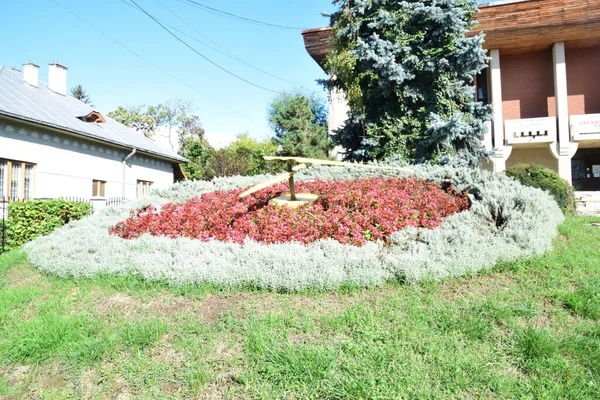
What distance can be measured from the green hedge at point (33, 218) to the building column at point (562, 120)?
54.2 ft

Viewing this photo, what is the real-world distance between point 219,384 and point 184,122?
3960cm

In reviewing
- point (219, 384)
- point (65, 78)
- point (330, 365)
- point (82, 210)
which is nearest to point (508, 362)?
point (330, 365)

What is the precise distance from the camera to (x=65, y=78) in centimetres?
1834

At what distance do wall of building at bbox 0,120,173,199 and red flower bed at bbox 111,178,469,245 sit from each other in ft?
29.5

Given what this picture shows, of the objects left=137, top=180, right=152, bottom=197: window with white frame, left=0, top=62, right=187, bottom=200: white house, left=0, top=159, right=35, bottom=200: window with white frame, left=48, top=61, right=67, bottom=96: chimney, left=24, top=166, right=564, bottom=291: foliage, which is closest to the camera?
left=24, top=166, right=564, bottom=291: foliage

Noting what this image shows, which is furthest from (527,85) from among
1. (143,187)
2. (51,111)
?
(51,111)

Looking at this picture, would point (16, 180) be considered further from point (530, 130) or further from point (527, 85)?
point (527, 85)

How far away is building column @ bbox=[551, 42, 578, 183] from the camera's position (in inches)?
556

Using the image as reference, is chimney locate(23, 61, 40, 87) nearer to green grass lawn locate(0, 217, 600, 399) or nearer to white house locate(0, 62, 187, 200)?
white house locate(0, 62, 187, 200)

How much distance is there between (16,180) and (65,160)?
82.2 inches

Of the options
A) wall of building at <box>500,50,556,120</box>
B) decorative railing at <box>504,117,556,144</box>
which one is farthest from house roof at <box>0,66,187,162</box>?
wall of building at <box>500,50,556,120</box>

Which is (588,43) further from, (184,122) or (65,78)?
(184,122)

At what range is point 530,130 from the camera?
1429 cm

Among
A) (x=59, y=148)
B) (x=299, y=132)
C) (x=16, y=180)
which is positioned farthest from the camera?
(x=299, y=132)
